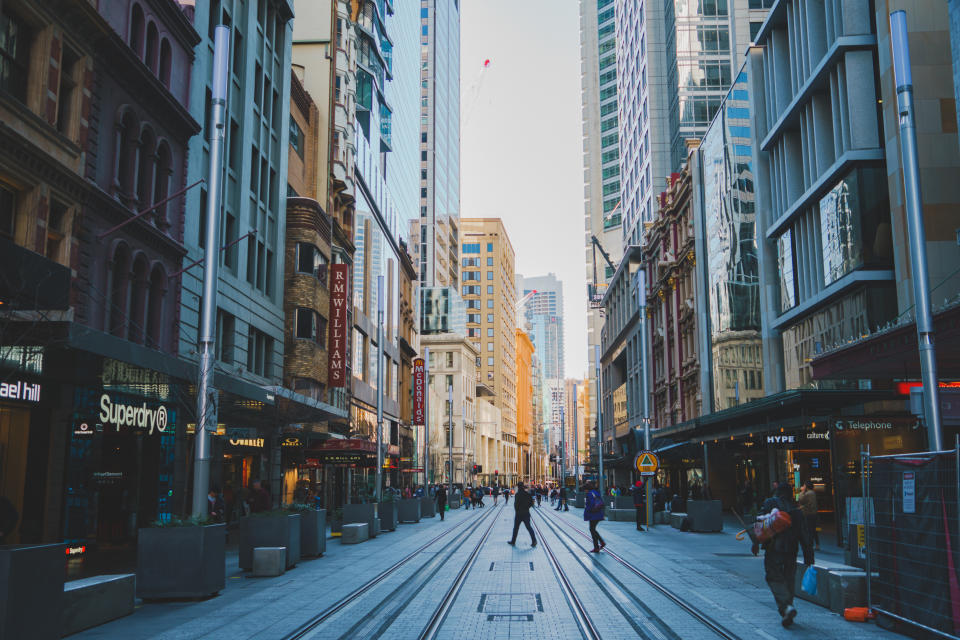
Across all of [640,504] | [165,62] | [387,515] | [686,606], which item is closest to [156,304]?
[165,62]

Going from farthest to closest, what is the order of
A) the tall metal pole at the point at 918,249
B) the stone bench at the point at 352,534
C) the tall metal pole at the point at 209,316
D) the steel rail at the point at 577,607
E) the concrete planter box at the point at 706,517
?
1. the concrete planter box at the point at 706,517
2. the stone bench at the point at 352,534
3. the tall metal pole at the point at 209,316
4. the tall metal pole at the point at 918,249
5. the steel rail at the point at 577,607

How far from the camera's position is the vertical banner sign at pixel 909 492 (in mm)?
10156

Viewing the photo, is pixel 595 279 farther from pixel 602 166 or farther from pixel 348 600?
pixel 348 600

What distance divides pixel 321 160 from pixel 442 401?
73897 mm

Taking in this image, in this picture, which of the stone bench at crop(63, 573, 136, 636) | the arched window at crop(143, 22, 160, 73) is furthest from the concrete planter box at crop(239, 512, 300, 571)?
the arched window at crop(143, 22, 160, 73)

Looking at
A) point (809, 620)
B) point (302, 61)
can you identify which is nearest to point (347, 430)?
point (302, 61)

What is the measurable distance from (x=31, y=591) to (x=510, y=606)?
670 cm

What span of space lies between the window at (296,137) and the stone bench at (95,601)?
30922 mm

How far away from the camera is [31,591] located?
9.35m

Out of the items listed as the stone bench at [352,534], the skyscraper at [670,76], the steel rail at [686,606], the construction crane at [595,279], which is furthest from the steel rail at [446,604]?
the construction crane at [595,279]

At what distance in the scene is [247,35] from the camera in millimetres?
32125

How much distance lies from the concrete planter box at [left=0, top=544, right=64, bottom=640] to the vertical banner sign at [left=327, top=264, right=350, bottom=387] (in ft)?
100

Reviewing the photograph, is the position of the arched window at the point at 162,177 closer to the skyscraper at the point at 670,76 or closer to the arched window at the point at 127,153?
the arched window at the point at 127,153

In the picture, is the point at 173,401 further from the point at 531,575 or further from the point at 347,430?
the point at 347,430
